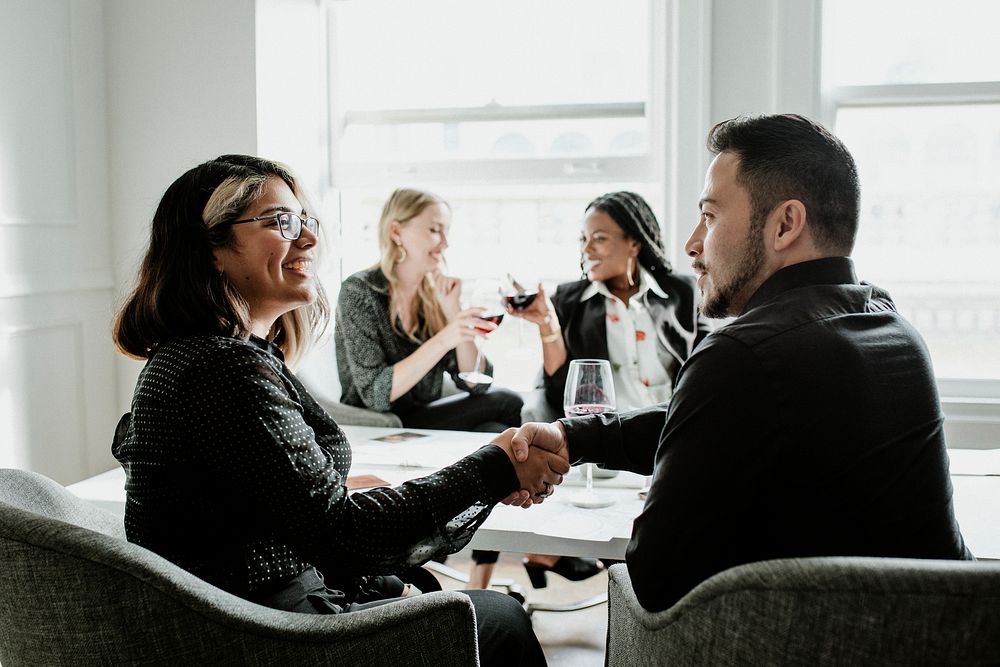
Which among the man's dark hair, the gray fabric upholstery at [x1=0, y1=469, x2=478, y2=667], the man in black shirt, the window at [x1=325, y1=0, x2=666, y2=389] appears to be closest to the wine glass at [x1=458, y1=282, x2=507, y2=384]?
the window at [x1=325, y1=0, x2=666, y2=389]

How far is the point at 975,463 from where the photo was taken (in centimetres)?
204

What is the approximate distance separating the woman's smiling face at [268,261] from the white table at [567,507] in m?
0.45

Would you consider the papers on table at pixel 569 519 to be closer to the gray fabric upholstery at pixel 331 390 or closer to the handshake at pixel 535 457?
the handshake at pixel 535 457

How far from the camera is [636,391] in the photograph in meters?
2.88

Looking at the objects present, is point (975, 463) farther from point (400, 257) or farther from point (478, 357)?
point (400, 257)

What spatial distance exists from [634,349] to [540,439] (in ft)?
4.51

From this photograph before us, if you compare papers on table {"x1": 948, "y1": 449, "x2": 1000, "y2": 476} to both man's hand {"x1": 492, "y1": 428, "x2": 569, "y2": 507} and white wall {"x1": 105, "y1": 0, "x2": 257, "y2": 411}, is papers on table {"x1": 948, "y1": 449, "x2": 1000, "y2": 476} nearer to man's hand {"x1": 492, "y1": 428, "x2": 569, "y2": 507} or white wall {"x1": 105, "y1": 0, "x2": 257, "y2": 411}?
man's hand {"x1": 492, "y1": 428, "x2": 569, "y2": 507}

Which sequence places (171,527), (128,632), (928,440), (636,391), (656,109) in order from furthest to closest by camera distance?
(656,109), (636,391), (171,527), (928,440), (128,632)

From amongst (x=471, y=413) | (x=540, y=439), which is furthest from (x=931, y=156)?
(x=540, y=439)

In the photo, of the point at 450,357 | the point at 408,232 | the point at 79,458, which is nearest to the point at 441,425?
the point at 450,357

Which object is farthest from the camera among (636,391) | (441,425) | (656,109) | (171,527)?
(656,109)

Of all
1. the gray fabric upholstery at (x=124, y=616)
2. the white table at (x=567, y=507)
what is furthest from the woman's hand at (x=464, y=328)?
the gray fabric upholstery at (x=124, y=616)

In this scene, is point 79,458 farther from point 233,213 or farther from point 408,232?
point 233,213

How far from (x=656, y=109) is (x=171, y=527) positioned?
2.72 meters
